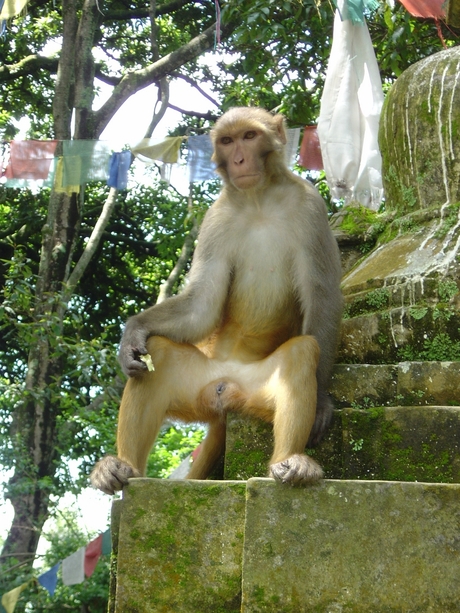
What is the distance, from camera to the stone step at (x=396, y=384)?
3.93 metres

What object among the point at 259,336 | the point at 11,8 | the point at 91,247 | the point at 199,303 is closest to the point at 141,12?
the point at 91,247

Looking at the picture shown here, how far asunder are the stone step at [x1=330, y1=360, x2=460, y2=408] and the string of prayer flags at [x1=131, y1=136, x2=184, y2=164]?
693 centimetres

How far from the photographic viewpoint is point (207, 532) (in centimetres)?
338

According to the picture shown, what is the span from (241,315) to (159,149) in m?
6.62

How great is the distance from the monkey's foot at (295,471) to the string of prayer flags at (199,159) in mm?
7555

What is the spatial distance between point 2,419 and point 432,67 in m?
10.4

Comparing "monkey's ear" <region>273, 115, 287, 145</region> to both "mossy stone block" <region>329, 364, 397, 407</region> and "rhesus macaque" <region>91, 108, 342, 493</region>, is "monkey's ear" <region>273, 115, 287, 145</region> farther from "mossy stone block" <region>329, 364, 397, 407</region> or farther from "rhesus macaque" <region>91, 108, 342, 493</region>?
"mossy stone block" <region>329, 364, 397, 407</region>

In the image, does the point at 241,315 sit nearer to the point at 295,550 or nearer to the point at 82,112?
the point at 295,550

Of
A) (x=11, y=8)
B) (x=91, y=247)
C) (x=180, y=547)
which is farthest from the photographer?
(x=91, y=247)

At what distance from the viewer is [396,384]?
4027 mm

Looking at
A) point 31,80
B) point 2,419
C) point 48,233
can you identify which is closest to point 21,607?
point 2,419

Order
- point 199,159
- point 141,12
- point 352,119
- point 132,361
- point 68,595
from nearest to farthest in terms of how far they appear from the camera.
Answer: point 132,361 < point 352,119 < point 199,159 < point 68,595 < point 141,12

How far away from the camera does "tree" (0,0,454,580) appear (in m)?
9.79

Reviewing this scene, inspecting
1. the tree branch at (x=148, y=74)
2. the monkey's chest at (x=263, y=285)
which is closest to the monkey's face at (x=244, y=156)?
the monkey's chest at (x=263, y=285)
